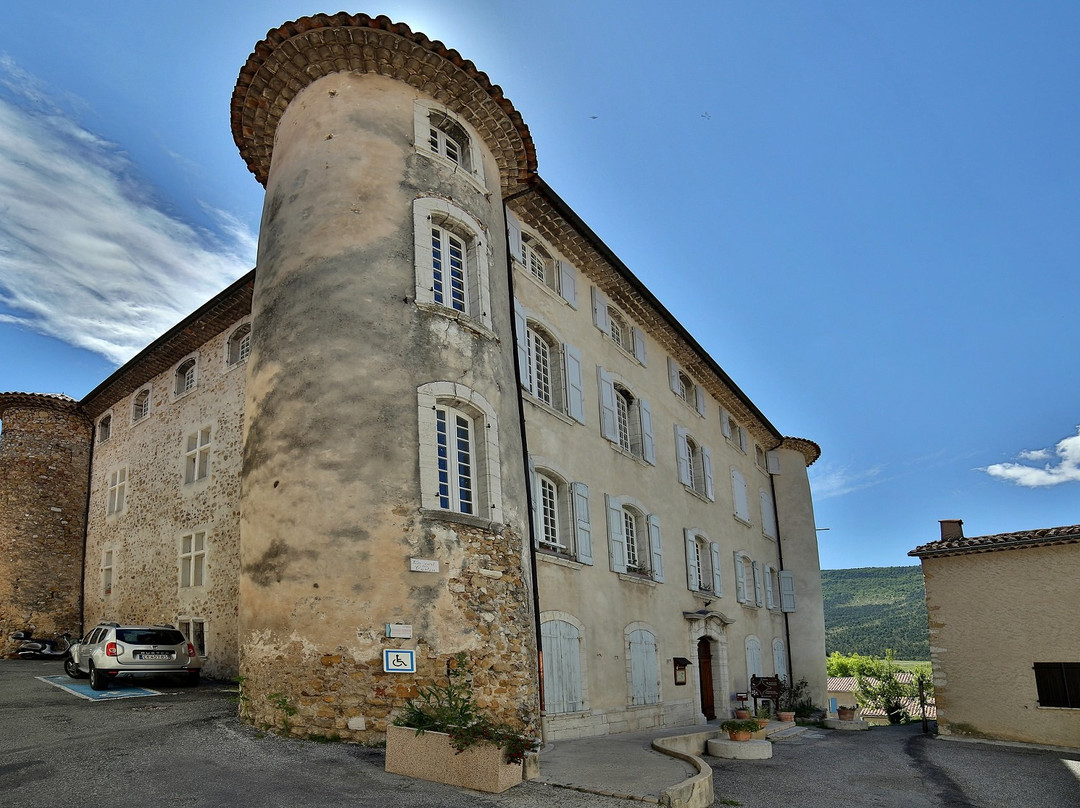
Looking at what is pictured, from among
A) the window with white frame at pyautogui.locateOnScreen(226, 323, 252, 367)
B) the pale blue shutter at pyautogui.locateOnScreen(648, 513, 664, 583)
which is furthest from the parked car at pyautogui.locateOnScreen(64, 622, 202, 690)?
the pale blue shutter at pyautogui.locateOnScreen(648, 513, 664, 583)

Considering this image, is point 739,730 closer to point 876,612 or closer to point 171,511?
point 171,511

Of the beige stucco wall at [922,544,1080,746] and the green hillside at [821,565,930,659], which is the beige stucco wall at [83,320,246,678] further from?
the green hillside at [821,565,930,659]

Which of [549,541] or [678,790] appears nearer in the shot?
[678,790]

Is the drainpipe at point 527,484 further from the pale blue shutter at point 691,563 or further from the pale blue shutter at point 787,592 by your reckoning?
the pale blue shutter at point 787,592

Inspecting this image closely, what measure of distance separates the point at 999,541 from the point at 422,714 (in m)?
15.2

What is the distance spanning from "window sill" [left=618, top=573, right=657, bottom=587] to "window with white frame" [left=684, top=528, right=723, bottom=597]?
9.53 ft

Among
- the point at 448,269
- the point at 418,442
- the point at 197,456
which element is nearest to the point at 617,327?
the point at 448,269

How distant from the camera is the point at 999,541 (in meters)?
18.1

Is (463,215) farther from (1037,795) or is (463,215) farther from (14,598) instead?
(14,598)

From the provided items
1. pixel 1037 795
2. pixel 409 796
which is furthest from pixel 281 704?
pixel 1037 795

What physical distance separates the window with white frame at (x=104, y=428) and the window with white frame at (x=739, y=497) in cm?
1920

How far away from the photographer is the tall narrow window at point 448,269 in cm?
1191

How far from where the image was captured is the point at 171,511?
19625 millimetres

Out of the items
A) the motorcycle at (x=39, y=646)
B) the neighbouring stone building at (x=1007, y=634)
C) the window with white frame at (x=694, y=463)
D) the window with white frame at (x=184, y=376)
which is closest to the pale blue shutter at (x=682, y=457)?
the window with white frame at (x=694, y=463)
